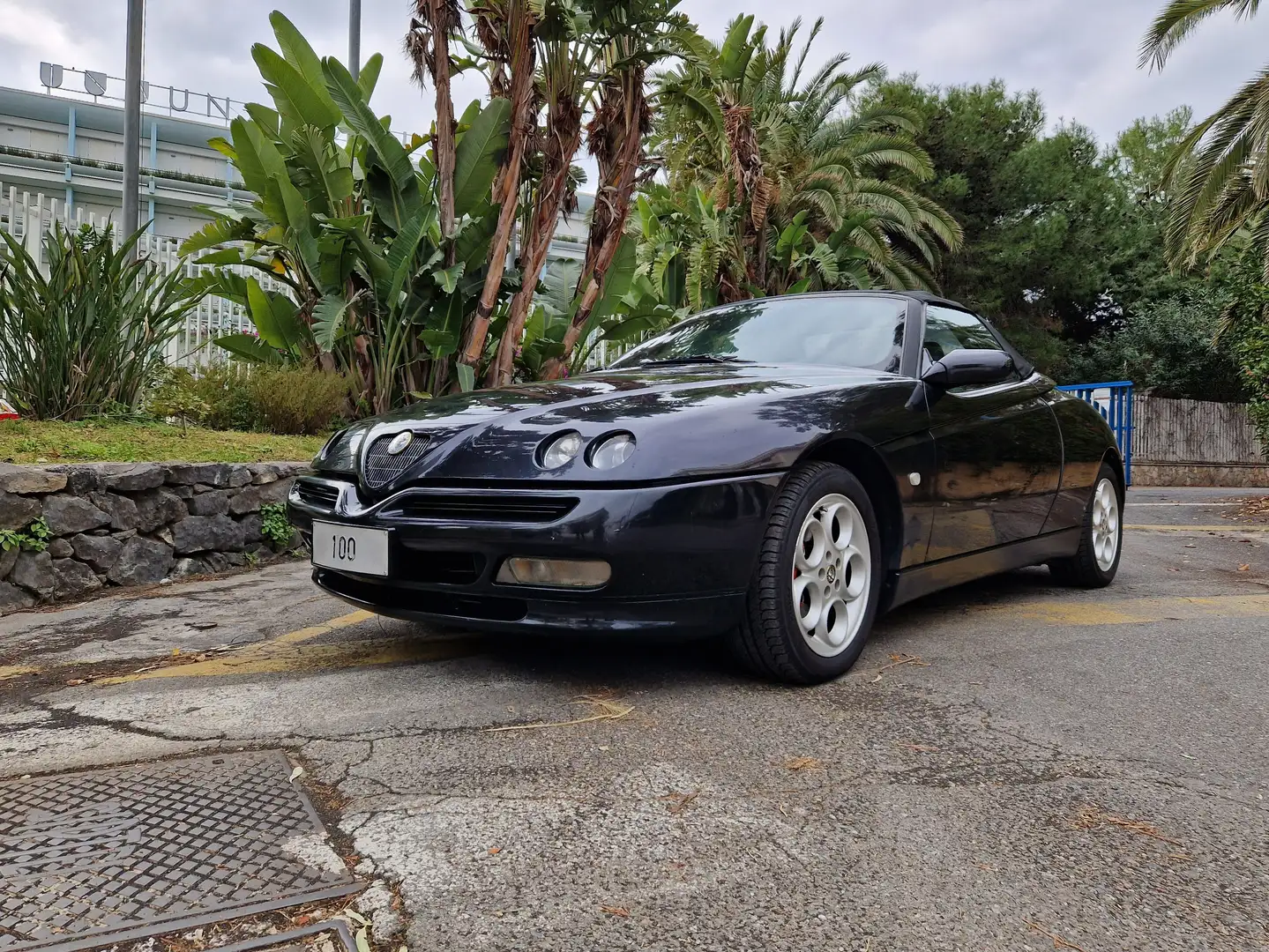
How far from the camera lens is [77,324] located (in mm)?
6117

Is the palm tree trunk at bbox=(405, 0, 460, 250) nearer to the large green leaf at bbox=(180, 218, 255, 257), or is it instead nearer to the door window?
the large green leaf at bbox=(180, 218, 255, 257)

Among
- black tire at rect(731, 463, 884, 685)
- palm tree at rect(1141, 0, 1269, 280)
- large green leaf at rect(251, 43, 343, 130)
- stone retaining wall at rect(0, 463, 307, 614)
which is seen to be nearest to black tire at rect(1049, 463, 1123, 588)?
black tire at rect(731, 463, 884, 685)

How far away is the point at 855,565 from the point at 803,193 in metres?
16.7

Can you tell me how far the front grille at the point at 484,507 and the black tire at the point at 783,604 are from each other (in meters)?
0.60

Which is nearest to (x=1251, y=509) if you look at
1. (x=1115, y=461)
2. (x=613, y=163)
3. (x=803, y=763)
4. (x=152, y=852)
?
(x=1115, y=461)

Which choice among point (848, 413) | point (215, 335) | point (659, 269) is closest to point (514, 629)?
point (848, 413)

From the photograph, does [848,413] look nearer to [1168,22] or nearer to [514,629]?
[514,629]

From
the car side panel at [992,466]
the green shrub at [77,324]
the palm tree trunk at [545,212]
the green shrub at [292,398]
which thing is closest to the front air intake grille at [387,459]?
the car side panel at [992,466]

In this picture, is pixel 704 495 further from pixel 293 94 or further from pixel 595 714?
pixel 293 94

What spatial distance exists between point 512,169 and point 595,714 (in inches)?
255

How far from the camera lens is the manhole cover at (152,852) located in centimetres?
152

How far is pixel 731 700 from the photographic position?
2.65 meters

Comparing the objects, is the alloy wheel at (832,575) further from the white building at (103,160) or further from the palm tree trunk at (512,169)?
the white building at (103,160)

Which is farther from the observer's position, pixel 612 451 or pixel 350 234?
pixel 350 234
